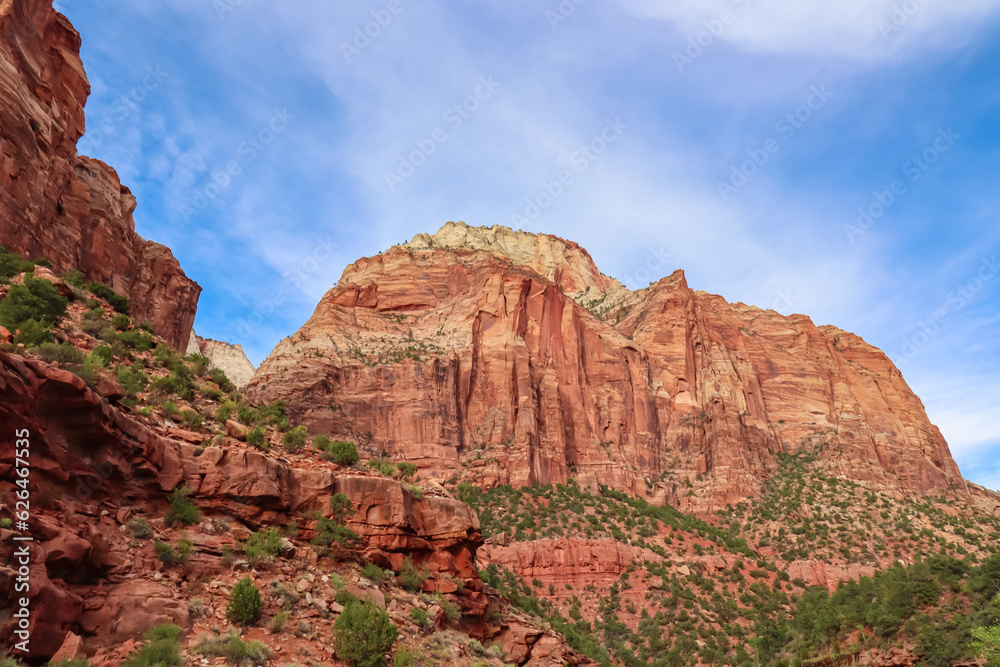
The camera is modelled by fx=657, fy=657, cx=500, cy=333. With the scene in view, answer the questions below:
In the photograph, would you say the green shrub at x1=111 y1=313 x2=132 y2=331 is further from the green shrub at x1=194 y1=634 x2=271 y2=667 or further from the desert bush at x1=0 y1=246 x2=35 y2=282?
the green shrub at x1=194 y1=634 x2=271 y2=667

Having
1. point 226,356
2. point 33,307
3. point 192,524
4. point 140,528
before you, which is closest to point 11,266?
point 33,307

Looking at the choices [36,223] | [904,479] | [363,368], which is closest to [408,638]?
[36,223]

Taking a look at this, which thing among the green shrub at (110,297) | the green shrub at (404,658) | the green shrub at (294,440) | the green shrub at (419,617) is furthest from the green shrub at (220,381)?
the green shrub at (404,658)

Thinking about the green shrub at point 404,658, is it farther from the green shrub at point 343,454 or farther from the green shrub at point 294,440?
the green shrub at point 294,440

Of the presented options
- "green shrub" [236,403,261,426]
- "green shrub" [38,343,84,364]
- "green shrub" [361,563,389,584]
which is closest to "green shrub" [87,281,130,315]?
"green shrub" [236,403,261,426]

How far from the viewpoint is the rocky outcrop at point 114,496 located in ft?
33.0

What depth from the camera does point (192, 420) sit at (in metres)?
15.5

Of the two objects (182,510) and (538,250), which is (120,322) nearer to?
(182,510)

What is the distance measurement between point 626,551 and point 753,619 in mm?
10744

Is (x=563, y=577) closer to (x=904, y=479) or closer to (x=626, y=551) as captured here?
(x=626, y=551)

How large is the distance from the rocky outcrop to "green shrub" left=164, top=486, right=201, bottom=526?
0.61 feet

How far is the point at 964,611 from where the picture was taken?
1164 inches

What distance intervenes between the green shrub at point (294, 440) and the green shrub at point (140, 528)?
516cm

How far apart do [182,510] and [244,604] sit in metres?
2.52
